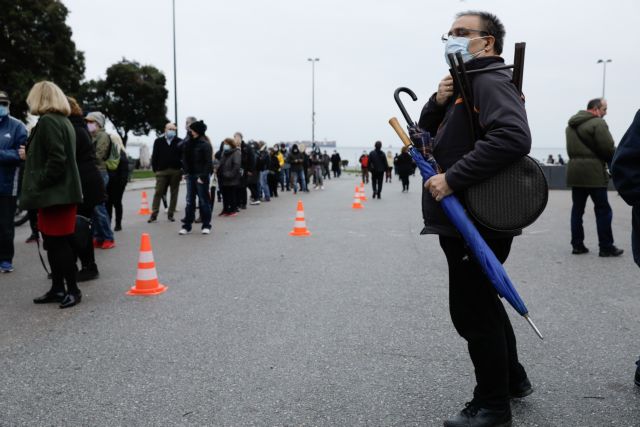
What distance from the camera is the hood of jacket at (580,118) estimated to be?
23.3 ft

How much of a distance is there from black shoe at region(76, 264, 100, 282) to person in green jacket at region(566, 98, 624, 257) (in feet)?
18.8

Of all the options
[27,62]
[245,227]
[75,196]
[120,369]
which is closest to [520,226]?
[120,369]

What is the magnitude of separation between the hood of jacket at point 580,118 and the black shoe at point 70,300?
19.6ft

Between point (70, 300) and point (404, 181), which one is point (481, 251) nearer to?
point (70, 300)

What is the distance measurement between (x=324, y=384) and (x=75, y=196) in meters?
2.94

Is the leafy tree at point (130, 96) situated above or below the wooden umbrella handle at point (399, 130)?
above

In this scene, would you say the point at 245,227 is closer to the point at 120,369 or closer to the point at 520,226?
the point at 120,369

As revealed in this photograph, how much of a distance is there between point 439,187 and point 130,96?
57.3 meters

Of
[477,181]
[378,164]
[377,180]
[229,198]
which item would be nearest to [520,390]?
[477,181]

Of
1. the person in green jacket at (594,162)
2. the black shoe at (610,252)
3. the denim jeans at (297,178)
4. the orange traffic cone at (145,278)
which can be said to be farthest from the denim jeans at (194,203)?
the denim jeans at (297,178)

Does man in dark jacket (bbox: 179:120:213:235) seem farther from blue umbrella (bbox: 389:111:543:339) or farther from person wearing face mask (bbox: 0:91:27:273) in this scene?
blue umbrella (bbox: 389:111:543:339)

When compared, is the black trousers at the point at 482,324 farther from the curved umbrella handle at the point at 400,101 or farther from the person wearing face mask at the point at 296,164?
the person wearing face mask at the point at 296,164

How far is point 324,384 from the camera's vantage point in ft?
10.8

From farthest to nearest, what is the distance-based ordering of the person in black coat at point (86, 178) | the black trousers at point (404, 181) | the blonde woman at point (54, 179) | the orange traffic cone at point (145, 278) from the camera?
the black trousers at point (404, 181)
the person in black coat at point (86, 178)
the orange traffic cone at point (145, 278)
the blonde woman at point (54, 179)
